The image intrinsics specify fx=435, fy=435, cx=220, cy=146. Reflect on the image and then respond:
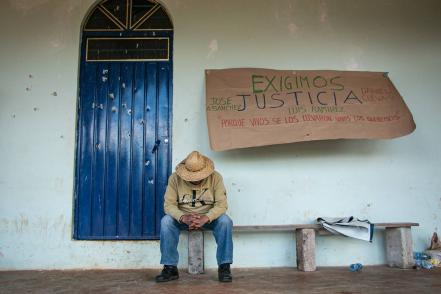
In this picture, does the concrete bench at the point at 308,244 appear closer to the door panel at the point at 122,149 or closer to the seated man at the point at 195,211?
the seated man at the point at 195,211

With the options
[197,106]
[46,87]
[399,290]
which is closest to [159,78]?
[197,106]

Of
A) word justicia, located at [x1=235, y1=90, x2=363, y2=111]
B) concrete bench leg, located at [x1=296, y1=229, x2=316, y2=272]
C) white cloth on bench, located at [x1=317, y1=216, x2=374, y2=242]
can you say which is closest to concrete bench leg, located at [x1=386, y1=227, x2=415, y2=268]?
white cloth on bench, located at [x1=317, y1=216, x2=374, y2=242]

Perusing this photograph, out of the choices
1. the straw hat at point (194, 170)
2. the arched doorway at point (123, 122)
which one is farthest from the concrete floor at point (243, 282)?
the straw hat at point (194, 170)

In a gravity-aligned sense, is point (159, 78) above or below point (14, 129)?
above

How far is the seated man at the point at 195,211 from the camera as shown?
3678 mm

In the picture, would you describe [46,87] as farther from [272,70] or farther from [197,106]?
[272,70]

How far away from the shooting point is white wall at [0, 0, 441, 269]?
4.38 meters

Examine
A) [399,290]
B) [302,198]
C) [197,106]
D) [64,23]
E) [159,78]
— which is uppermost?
[64,23]

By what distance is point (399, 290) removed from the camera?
3.21 metres

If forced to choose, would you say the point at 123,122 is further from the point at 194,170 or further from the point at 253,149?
the point at 253,149

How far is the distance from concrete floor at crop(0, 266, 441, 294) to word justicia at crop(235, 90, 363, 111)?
1626mm

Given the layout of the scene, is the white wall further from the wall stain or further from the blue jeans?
the blue jeans

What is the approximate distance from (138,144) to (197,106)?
0.73 m

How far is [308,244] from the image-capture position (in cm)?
407
